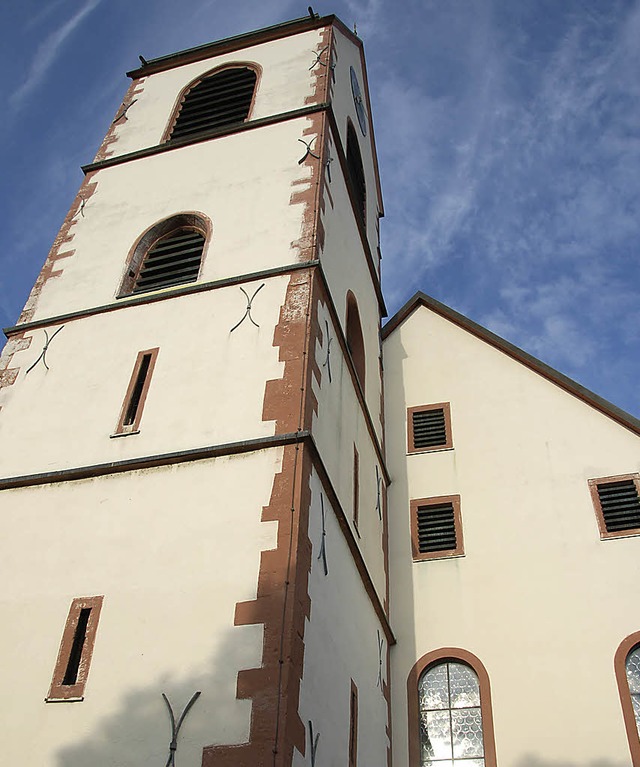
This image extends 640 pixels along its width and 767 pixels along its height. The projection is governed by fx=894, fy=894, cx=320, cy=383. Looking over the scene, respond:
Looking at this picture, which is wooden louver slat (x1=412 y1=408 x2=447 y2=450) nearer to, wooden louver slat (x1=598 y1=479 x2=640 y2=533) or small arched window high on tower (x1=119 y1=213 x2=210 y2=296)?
wooden louver slat (x1=598 y1=479 x2=640 y2=533)

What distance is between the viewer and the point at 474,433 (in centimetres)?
1279

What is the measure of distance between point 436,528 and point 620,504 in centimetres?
236

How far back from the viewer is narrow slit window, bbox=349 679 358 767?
8281 millimetres

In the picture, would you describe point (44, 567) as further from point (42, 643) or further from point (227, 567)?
point (227, 567)

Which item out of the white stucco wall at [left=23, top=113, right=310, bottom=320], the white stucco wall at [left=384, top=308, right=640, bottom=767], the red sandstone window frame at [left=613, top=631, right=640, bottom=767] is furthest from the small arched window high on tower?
A: the red sandstone window frame at [left=613, top=631, right=640, bottom=767]

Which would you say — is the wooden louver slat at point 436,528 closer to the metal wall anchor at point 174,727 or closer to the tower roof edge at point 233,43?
the metal wall anchor at point 174,727

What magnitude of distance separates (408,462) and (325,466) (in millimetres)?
3966

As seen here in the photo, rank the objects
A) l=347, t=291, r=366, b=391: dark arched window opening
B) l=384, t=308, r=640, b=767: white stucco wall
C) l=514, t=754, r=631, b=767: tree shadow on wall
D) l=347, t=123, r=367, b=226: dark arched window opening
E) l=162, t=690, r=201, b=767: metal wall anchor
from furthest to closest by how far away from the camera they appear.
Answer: l=347, t=123, r=367, b=226: dark arched window opening < l=347, t=291, r=366, b=391: dark arched window opening < l=384, t=308, r=640, b=767: white stucco wall < l=514, t=754, r=631, b=767: tree shadow on wall < l=162, t=690, r=201, b=767: metal wall anchor

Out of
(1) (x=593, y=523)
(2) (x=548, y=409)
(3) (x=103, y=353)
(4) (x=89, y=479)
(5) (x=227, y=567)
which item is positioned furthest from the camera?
(2) (x=548, y=409)

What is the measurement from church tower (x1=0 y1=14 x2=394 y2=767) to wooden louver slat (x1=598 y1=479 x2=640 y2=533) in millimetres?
2826

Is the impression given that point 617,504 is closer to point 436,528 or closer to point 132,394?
point 436,528

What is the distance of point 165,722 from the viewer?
21.7 feet

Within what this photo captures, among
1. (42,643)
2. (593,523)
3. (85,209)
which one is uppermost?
(85,209)

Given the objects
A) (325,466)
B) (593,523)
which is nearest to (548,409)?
(593,523)
